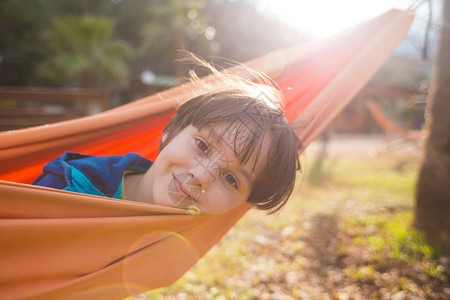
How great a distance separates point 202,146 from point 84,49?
9885 mm

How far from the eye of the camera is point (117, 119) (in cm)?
122

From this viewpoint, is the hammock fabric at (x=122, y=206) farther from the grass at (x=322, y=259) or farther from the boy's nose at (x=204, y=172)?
the grass at (x=322, y=259)

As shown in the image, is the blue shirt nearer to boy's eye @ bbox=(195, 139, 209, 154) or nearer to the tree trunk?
boy's eye @ bbox=(195, 139, 209, 154)

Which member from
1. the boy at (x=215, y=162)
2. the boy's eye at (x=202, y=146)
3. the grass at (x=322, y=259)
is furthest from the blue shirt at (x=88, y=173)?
the grass at (x=322, y=259)

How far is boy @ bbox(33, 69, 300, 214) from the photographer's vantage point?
3.10ft

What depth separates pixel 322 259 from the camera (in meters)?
2.02

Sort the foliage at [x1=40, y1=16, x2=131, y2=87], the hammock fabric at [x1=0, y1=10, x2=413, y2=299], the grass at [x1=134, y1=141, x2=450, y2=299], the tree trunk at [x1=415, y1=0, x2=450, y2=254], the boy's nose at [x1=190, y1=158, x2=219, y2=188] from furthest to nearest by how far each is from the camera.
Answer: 1. the foliage at [x1=40, y1=16, x2=131, y2=87]
2. the tree trunk at [x1=415, y1=0, x2=450, y2=254]
3. the grass at [x1=134, y1=141, x2=450, y2=299]
4. the boy's nose at [x1=190, y1=158, x2=219, y2=188]
5. the hammock fabric at [x1=0, y1=10, x2=413, y2=299]

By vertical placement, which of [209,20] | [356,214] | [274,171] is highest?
[209,20]

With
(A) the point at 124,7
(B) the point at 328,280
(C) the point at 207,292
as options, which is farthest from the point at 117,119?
(A) the point at 124,7

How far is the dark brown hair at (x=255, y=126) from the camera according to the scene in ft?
3.18

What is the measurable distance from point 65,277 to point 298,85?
132cm

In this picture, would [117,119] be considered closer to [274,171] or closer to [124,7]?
[274,171]

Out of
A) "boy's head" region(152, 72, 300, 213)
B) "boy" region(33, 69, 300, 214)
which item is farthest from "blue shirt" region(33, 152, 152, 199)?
"boy's head" region(152, 72, 300, 213)

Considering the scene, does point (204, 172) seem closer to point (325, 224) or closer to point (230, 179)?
point (230, 179)
